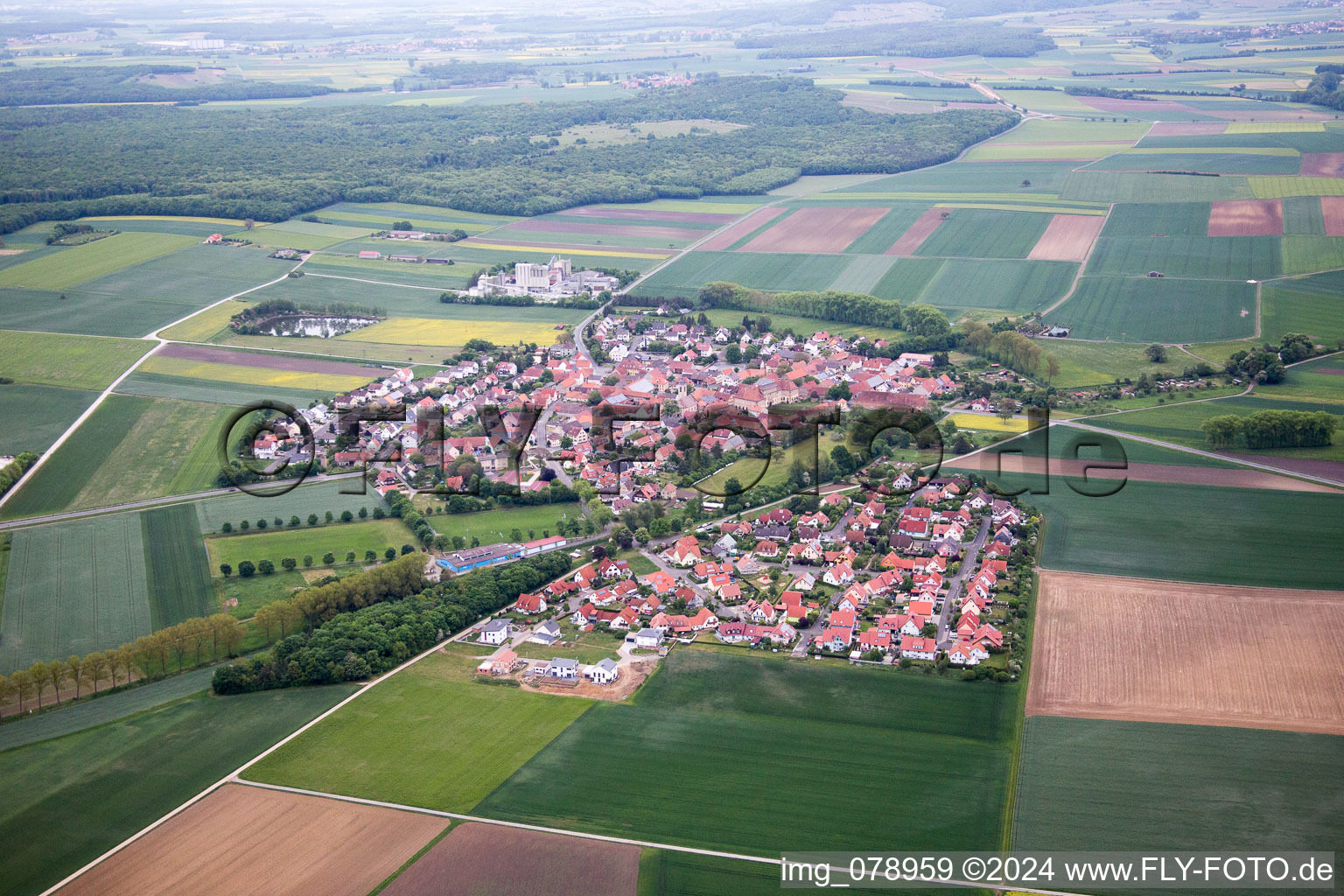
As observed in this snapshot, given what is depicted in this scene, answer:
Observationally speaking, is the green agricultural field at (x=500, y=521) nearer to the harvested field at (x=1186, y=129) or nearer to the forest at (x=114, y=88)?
the harvested field at (x=1186, y=129)

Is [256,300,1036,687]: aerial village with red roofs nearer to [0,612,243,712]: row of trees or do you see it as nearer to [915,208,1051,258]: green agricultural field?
[0,612,243,712]: row of trees

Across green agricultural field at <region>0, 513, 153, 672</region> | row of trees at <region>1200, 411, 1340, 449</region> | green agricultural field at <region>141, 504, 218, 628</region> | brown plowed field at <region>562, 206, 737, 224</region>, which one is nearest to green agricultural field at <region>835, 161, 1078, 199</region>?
brown plowed field at <region>562, 206, 737, 224</region>

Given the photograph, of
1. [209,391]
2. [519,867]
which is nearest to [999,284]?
[209,391]

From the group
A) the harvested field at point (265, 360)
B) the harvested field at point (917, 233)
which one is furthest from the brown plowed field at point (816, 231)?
the harvested field at point (265, 360)

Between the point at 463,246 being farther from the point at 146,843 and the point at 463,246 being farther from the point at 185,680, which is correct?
the point at 146,843

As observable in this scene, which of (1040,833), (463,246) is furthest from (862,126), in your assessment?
(1040,833)

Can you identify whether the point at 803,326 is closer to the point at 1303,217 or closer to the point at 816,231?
the point at 816,231

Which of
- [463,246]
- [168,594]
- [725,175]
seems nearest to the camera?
[168,594]
